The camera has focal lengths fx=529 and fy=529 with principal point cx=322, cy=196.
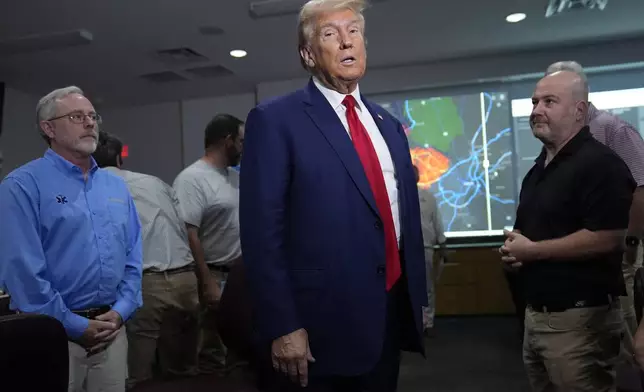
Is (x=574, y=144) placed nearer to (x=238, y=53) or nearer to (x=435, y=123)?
(x=238, y=53)

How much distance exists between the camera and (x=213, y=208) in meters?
2.87

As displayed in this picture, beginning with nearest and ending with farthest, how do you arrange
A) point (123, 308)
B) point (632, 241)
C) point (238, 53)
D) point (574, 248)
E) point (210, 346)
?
point (574, 248), point (123, 308), point (632, 241), point (210, 346), point (238, 53)

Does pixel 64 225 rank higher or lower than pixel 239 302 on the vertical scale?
higher

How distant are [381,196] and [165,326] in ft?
6.74

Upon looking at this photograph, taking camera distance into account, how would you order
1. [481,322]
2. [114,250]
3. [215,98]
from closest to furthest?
[114,250]
[481,322]
[215,98]

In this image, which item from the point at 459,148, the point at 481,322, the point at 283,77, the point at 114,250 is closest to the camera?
the point at 114,250

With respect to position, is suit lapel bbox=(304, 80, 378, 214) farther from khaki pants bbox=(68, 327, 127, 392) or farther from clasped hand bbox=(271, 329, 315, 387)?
khaki pants bbox=(68, 327, 127, 392)

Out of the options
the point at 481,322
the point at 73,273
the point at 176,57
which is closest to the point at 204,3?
the point at 176,57

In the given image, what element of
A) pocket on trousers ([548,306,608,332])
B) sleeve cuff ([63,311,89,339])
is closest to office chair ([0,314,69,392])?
sleeve cuff ([63,311,89,339])

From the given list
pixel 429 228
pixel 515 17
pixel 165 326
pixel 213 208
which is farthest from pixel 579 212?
pixel 515 17

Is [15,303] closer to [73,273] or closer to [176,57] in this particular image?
[73,273]

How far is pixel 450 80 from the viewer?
231 inches

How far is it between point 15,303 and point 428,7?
3.69 meters

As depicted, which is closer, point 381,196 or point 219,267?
point 381,196
